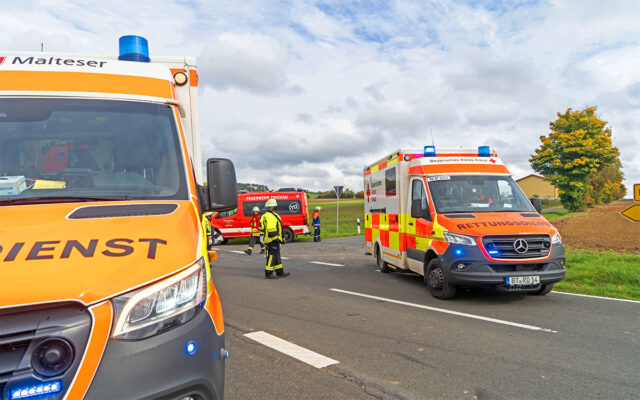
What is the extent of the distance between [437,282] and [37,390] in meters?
6.90

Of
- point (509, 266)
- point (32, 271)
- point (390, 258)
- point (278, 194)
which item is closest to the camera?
point (32, 271)

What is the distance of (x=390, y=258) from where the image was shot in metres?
10.8

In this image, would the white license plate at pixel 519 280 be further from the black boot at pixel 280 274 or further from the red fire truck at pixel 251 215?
the red fire truck at pixel 251 215

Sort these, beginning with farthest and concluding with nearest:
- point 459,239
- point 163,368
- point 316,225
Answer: point 316,225 < point 459,239 < point 163,368

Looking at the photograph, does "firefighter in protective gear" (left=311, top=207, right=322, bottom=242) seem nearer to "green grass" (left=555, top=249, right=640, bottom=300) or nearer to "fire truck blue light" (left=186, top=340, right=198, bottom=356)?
"green grass" (left=555, top=249, right=640, bottom=300)

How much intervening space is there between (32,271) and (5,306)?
0.66ft

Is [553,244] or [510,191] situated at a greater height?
[510,191]

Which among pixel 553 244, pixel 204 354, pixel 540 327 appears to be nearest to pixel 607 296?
pixel 553 244

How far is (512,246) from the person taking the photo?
23.8 ft

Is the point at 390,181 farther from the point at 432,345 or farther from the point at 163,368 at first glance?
the point at 163,368

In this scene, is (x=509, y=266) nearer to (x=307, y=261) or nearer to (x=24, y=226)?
(x=24, y=226)

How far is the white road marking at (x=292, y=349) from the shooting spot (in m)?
4.78

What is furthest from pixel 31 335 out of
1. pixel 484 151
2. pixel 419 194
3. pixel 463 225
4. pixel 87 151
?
pixel 484 151

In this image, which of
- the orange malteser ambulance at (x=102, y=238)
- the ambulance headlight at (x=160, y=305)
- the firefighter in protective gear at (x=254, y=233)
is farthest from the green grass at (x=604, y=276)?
the firefighter in protective gear at (x=254, y=233)
